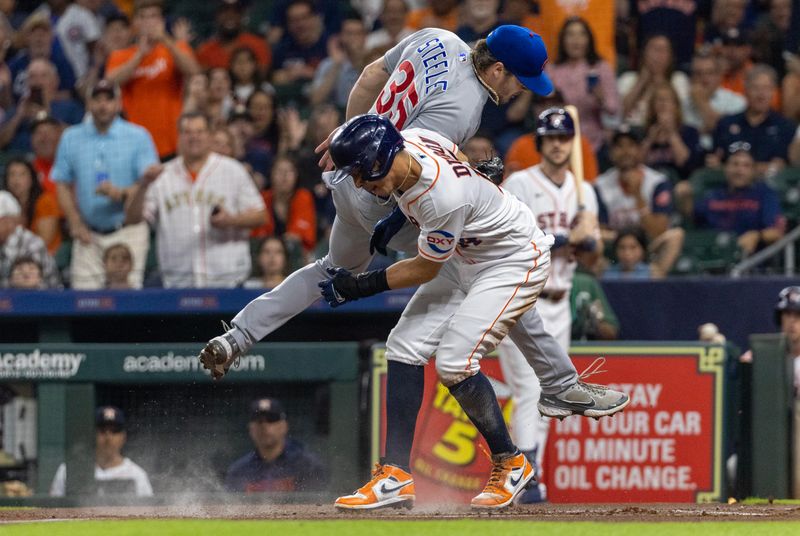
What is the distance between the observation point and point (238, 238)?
9.48 meters

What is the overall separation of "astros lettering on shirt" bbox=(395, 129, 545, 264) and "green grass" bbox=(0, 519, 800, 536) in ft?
3.43

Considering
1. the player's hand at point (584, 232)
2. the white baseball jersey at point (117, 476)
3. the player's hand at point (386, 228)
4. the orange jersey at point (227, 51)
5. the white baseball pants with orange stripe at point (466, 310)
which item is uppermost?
the orange jersey at point (227, 51)

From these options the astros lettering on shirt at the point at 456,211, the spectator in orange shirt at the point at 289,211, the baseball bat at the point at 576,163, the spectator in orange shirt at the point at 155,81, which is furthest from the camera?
the spectator in orange shirt at the point at 155,81

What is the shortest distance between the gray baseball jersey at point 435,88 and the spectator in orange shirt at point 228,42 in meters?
6.50

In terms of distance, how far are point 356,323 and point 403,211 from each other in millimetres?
3227

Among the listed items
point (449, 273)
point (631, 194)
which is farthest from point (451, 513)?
point (631, 194)

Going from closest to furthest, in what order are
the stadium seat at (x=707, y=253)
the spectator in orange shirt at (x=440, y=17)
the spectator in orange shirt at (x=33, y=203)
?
1. the stadium seat at (x=707, y=253)
2. the spectator in orange shirt at (x=33, y=203)
3. the spectator in orange shirt at (x=440, y=17)

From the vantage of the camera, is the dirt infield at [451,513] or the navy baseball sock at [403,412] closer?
the dirt infield at [451,513]

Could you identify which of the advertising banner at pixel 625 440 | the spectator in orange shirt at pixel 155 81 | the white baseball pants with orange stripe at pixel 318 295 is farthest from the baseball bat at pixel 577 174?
the spectator in orange shirt at pixel 155 81

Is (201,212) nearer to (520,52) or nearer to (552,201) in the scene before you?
(552,201)

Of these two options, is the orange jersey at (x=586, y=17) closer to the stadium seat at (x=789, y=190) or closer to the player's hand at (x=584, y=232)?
the stadium seat at (x=789, y=190)

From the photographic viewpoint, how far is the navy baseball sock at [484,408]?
19.2ft

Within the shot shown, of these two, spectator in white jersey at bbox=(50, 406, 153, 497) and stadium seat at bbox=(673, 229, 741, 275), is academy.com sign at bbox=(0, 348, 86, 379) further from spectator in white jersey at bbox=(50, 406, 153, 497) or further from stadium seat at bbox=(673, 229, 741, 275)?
Result: stadium seat at bbox=(673, 229, 741, 275)

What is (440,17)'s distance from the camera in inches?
478
